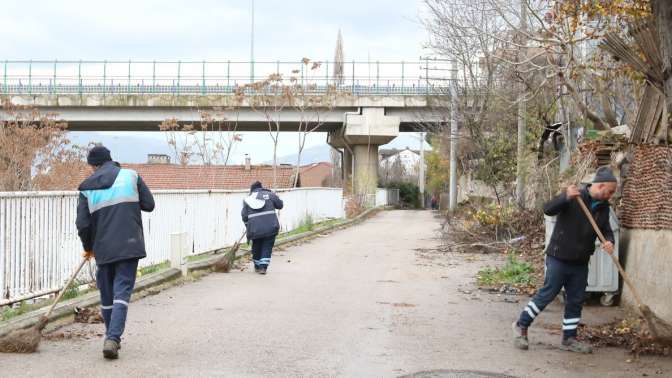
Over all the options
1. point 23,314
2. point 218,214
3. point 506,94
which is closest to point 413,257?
point 218,214

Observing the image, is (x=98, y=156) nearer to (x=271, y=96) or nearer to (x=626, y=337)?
(x=626, y=337)

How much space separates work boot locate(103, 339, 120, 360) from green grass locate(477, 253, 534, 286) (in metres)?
7.60

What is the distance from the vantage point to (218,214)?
57.5ft

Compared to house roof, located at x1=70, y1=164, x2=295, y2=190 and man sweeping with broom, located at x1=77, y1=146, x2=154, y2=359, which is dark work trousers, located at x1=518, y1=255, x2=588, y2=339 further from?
house roof, located at x1=70, y1=164, x2=295, y2=190

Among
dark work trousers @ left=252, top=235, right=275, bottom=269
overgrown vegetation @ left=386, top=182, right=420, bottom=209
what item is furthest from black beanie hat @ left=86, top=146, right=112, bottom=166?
overgrown vegetation @ left=386, top=182, right=420, bottom=209

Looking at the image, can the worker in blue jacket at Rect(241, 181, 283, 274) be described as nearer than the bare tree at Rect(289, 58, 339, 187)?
Yes

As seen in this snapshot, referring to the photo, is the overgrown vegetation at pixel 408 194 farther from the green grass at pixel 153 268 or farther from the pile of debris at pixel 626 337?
the pile of debris at pixel 626 337

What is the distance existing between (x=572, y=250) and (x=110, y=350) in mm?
4235

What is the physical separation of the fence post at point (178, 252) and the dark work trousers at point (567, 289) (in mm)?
6912

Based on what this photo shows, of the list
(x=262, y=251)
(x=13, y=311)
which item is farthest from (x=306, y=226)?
(x=13, y=311)

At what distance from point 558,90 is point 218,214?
740 centimetres

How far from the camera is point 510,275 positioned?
1404 cm

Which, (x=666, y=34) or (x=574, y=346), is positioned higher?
(x=666, y=34)

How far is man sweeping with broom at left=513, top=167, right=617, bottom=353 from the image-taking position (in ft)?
26.1
